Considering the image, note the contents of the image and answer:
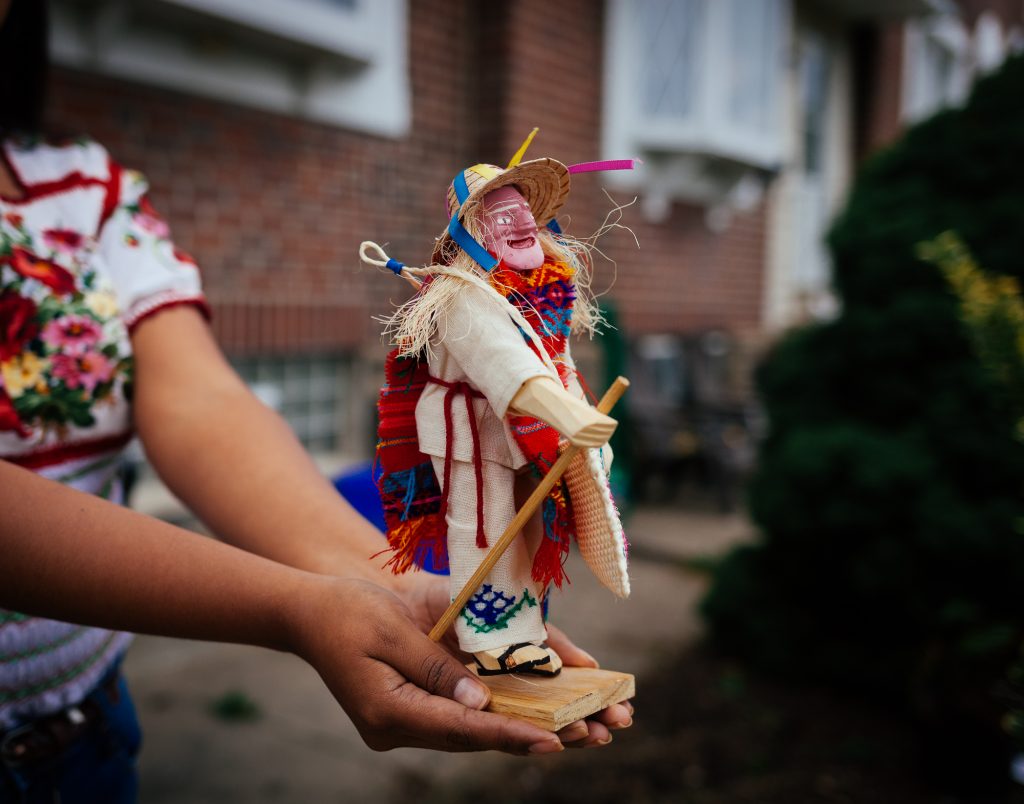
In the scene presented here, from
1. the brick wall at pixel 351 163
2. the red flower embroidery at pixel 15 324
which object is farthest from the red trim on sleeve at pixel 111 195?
the brick wall at pixel 351 163

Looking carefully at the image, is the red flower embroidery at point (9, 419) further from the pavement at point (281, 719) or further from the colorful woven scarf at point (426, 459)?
the pavement at point (281, 719)

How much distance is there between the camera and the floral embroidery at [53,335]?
1290 millimetres

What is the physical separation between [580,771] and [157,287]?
2233mm

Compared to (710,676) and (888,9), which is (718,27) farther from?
(710,676)

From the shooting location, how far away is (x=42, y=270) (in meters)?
1.35

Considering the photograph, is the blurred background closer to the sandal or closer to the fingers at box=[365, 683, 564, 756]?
the sandal

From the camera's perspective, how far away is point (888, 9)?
334 inches

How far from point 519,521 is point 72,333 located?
0.80 meters

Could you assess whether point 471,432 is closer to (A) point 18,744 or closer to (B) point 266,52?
(A) point 18,744

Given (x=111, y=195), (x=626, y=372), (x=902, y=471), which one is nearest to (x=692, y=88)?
(x=626, y=372)

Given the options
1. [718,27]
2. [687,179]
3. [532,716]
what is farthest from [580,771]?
[718,27]

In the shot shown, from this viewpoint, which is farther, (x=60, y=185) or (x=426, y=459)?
(x=60, y=185)

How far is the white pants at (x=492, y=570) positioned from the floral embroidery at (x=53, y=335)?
61 centimetres

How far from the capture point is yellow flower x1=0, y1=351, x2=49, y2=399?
Result: 1.28m
